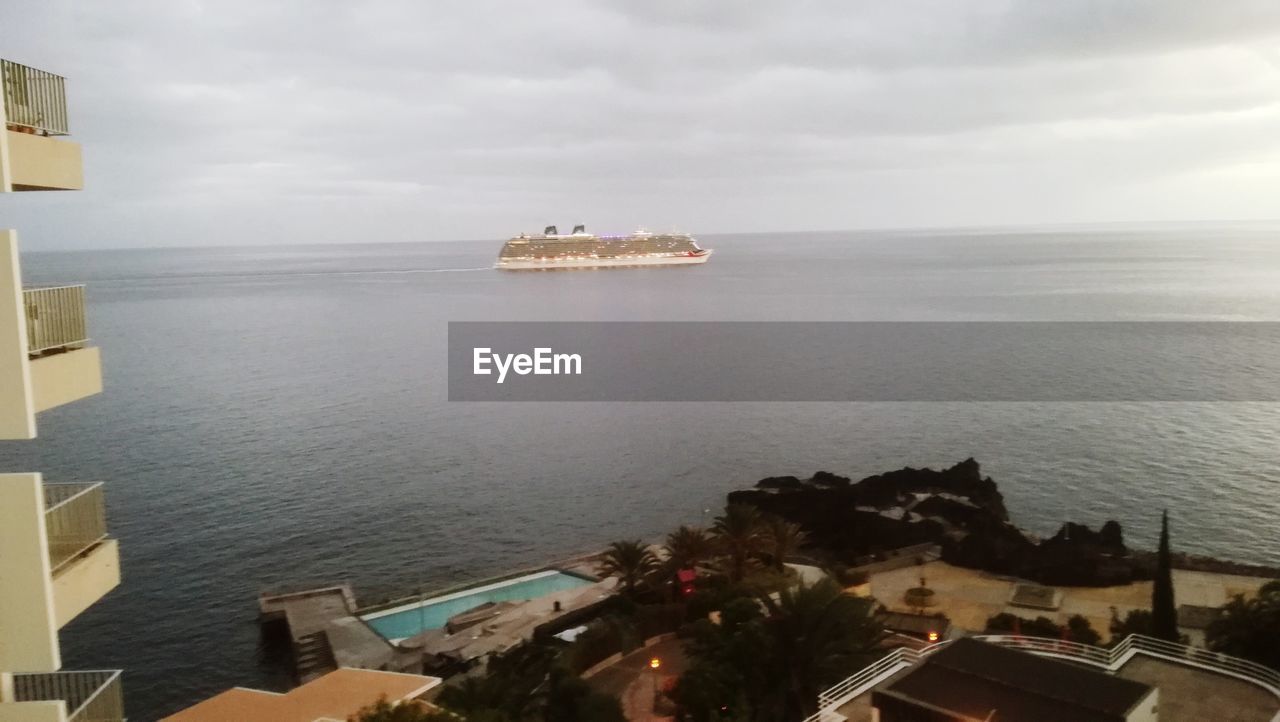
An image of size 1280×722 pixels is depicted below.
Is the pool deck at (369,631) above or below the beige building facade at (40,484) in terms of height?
below

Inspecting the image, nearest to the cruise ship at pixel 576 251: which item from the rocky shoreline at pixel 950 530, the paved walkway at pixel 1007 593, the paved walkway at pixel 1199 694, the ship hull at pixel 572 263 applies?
the ship hull at pixel 572 263

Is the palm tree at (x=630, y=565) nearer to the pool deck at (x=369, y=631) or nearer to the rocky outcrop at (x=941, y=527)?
the pool deck at (x=369, y=631)

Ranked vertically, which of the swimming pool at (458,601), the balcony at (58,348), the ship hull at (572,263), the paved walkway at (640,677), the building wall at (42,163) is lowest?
the swimming pool at (458,601)

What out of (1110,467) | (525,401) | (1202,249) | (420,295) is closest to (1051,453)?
(1110,467)

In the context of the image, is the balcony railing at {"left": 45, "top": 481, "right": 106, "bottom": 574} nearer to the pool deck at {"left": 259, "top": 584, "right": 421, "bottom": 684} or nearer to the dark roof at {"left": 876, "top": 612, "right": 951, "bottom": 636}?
the pool deck at {"left": 259, "top": 584, "right": 421, "bottom": 684}

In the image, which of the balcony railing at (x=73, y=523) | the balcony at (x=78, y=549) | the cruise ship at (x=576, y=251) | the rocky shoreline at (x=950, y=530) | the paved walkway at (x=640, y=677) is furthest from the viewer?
the cruise ship at (x=576, y=251)
